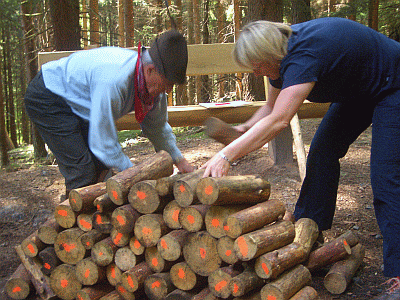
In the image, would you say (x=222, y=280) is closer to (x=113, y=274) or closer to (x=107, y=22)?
(x=113, y=274)

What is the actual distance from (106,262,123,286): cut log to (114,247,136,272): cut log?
44 millimetres

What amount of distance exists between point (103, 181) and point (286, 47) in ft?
5.43

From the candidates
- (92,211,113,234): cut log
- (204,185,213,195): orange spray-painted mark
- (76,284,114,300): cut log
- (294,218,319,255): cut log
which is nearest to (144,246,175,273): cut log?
(92,211,113,234): cut log

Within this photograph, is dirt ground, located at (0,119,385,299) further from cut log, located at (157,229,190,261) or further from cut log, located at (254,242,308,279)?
cut log, located at (157,229,190,261)

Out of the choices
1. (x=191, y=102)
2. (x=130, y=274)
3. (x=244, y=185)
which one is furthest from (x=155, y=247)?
(x=191, y=102)

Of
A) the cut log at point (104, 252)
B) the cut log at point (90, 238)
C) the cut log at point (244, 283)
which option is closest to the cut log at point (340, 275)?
the cut log at point (244, 283)

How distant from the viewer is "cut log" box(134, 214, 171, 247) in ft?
8.11

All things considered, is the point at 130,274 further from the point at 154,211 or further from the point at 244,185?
the point at 244,185

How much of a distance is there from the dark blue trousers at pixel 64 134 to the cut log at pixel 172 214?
770 millimetres

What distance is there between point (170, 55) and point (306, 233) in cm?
152

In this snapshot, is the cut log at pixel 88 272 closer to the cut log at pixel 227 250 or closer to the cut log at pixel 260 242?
the cut log at pixel 227 250

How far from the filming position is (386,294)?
95.3 inches

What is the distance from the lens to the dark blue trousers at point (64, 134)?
293cm

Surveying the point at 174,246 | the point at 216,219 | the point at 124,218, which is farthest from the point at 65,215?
the point at 216,219
